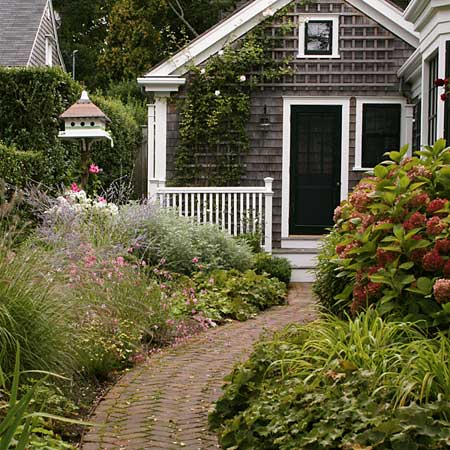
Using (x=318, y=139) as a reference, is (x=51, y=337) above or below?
below

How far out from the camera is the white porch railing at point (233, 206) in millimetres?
13375

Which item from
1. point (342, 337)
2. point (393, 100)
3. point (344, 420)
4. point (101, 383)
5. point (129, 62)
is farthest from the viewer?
point (129, 62)

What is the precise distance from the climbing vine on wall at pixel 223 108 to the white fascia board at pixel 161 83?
25 centimetres

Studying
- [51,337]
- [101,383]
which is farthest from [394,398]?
[101,383]

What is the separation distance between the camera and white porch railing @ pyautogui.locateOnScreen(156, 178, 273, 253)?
43.9ft

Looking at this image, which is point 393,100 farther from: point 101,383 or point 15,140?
point 101,383

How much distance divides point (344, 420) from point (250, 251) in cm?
840

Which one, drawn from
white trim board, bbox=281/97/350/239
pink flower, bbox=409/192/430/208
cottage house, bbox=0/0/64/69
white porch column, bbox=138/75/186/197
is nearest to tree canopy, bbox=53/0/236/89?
cottage house, bbox=0/0/64/69

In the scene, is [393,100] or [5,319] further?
[393,100]

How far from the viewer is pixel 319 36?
47.0ft

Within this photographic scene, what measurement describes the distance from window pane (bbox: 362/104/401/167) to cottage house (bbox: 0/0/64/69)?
36.1ft

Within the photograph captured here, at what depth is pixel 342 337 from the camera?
4727mm

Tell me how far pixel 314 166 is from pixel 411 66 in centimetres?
239

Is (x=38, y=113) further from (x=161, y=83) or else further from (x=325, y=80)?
(x=325, y=80)
